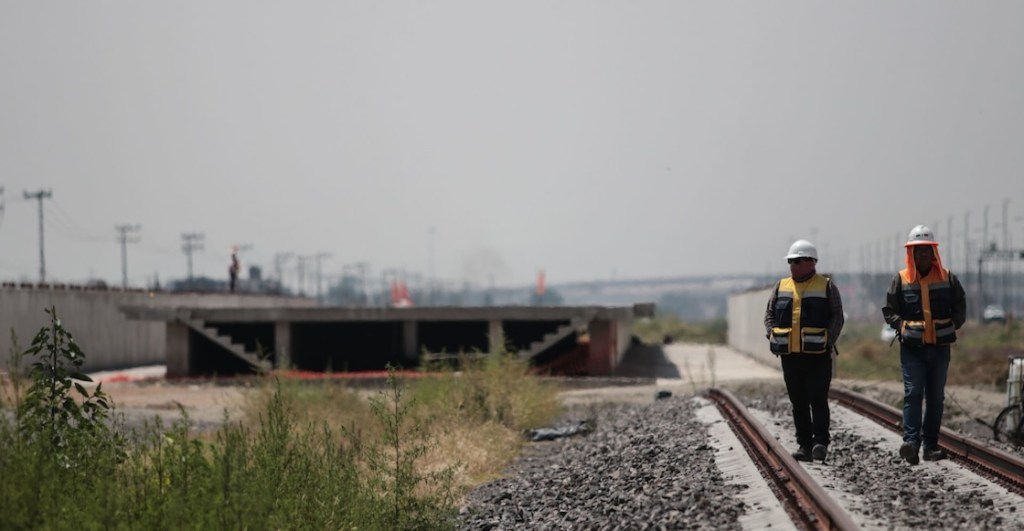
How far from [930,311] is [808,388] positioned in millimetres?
1293

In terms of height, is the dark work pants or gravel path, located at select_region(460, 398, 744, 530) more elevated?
the dark work pants

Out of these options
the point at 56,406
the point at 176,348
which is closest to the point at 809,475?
the point at 56,406

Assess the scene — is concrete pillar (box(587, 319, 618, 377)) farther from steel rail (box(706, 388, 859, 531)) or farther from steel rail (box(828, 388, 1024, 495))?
steel rail (box(706, 388, 859, 531))

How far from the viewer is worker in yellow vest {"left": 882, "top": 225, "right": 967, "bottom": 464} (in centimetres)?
1114

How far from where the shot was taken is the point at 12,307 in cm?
4131

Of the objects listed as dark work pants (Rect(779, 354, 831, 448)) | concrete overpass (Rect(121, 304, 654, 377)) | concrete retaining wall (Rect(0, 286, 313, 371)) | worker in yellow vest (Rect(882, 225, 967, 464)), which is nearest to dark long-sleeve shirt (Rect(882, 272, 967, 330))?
worker in yellow vest (Rect(882, 225, 967, 464))

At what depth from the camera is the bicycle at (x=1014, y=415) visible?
48.4ft

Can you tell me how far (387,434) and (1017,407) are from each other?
7967 mm

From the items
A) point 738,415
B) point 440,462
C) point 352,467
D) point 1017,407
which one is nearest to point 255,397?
point 440,462

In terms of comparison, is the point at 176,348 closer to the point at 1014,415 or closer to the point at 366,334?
the point at 366,334

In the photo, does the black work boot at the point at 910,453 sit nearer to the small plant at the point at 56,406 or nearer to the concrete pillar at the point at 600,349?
the small plant at the point at 56,406

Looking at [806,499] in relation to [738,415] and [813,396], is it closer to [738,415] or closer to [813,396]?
[813,396]

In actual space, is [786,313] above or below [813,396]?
above

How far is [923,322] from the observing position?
36.7 ft
